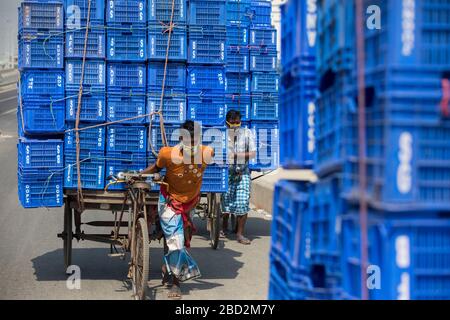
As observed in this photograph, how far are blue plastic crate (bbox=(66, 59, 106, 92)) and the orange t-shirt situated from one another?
1279 mm

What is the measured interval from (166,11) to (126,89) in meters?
0.94

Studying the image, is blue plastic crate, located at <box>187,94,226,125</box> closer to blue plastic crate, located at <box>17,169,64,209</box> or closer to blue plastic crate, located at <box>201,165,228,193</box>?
blue plastic crate, located at <box>201,165,228,193</box>

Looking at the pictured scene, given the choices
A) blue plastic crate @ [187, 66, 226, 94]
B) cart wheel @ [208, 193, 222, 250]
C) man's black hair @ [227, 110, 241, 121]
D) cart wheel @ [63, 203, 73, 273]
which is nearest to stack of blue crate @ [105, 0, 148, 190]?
blue plastic crate @ [187, 66, 226, 94]

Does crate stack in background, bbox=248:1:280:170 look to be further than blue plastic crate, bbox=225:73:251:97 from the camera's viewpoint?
No

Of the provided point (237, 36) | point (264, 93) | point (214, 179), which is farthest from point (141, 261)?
point (237, 36)

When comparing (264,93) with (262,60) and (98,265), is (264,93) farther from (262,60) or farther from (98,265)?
(98,265)

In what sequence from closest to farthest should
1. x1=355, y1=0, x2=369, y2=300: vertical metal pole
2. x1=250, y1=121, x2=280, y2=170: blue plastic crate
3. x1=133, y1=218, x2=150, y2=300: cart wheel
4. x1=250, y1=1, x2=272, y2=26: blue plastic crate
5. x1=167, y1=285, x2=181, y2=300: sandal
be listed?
x1=355, y1=0, x2=369, y2=300: vertical metal pole < x1=133, y1=218, x2=150, y2=300: cart wheel < x1=167, y1=285, x2=181, y2=300: sandal < x1=250, y1=121, x2=280, y2=170: blue plastic crate < x1=250, y1=1, x2=272, y2=26: blue plastic crate

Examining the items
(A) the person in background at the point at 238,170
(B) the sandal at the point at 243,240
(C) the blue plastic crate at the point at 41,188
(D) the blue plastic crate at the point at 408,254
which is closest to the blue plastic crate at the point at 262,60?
(A) the person in background at the point at 238,170

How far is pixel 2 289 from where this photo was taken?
8.34 m

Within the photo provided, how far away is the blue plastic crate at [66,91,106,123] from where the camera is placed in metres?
8.50

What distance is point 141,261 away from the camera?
761cm

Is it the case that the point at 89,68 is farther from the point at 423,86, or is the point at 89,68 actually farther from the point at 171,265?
the point at 423,86
